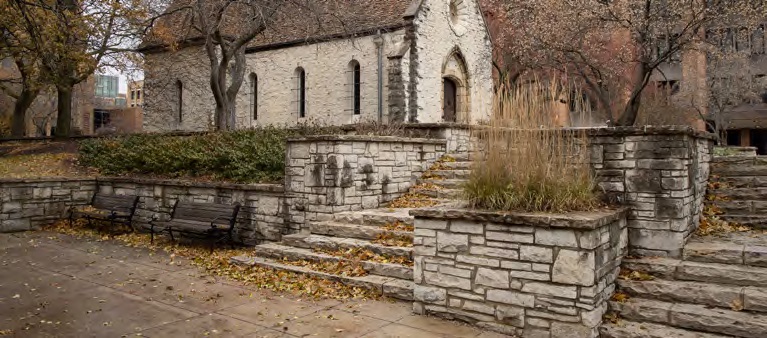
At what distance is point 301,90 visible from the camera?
21.4 meters

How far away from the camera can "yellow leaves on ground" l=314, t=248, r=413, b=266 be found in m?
7.05

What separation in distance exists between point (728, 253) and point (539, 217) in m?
2.19

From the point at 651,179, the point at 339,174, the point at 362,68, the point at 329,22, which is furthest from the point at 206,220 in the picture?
the point at 329,22

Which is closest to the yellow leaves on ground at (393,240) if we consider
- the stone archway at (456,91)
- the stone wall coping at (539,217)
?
the stone wall coping at (539,217)

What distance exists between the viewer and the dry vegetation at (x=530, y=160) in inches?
222

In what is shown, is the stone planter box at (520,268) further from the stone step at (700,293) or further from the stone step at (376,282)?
the stone step at (376,282)

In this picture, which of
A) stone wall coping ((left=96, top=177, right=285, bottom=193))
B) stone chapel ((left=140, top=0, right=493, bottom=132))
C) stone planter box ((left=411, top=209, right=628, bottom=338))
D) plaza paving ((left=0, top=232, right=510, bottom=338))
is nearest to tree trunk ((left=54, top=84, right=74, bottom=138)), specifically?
stone chapel ((left=140, top=0, right=493, bottom=132))

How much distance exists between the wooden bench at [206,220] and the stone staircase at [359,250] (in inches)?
40.1

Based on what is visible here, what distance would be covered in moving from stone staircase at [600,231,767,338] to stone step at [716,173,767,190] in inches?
97.2

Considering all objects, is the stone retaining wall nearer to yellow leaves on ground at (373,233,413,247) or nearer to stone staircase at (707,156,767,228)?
yellow leaves on ground at (373,233,413,247)

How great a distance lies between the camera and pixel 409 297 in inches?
249

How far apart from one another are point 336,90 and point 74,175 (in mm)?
9148

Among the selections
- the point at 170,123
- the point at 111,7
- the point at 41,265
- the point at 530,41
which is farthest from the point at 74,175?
the point at 530,41

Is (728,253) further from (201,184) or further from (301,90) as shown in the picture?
(301,90)
